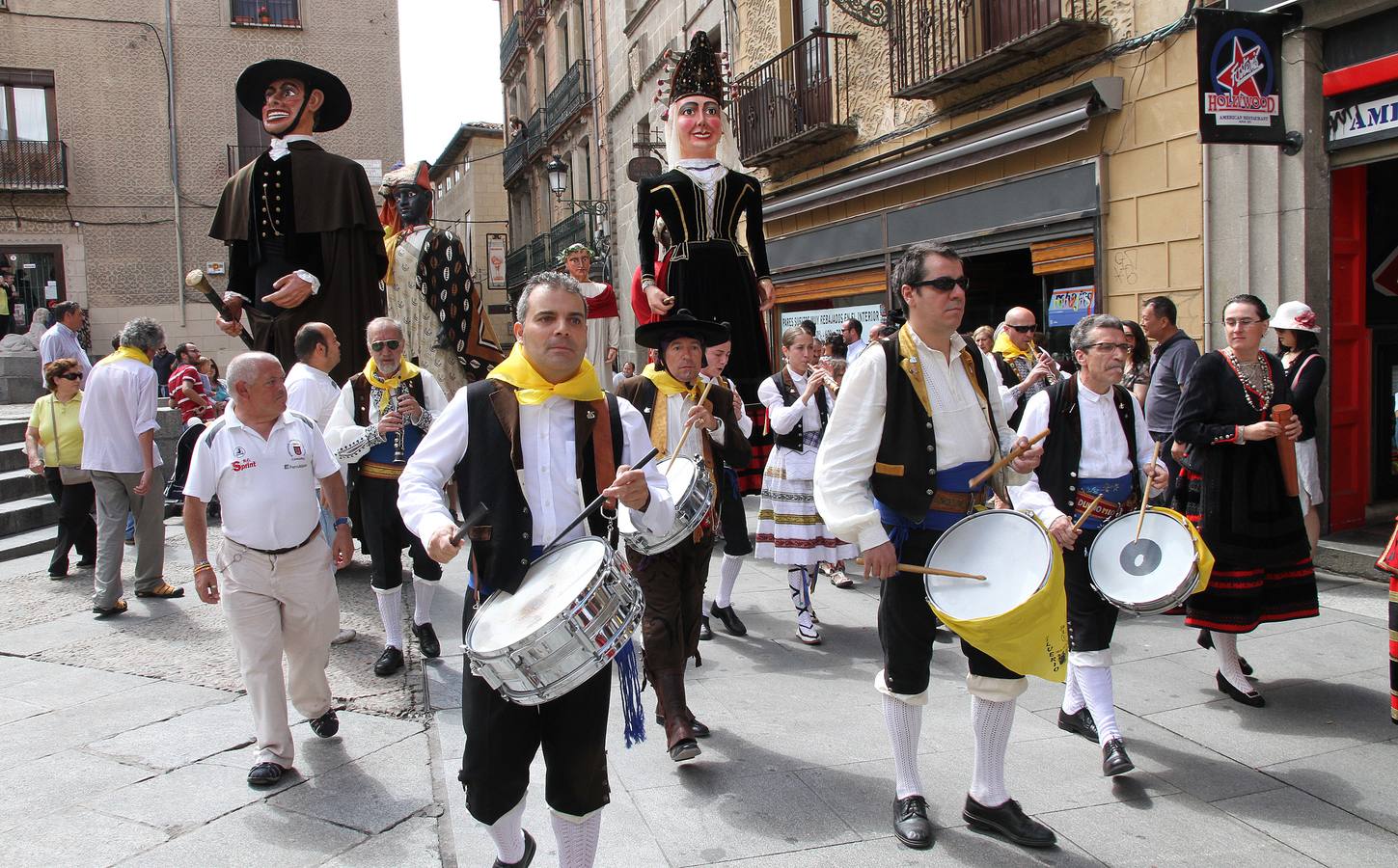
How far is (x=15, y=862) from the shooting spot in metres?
3.46

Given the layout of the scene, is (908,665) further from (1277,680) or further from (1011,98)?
(1011,98)

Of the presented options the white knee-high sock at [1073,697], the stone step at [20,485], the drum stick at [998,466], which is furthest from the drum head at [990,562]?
the stone step at [20,485]

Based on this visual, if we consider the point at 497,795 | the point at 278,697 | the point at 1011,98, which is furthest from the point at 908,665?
the point at 1011,98

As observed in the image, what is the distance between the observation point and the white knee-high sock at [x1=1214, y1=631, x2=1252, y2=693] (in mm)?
4836

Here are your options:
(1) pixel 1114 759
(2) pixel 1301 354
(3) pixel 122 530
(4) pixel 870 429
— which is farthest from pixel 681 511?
(3) pixel 122 530

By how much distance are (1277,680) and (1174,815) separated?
1.85m

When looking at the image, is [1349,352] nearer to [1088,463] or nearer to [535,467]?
[1088,463]

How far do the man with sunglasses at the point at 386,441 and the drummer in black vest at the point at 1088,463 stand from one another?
319 centimetres

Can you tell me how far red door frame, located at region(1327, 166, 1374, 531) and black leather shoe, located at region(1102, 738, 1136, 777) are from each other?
473 cm

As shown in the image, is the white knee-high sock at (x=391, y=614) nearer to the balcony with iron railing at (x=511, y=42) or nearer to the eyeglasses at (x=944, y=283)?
the eyeglasses at (x=944, y=283)

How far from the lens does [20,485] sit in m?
10.4

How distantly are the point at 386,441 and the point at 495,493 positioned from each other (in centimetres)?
287

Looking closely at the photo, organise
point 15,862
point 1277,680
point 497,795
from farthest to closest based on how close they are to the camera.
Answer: point 1277,680
point 15,862
point 497,795

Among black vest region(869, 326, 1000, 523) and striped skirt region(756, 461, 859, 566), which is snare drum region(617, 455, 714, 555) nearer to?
black vest region(869, 326, 1000, 523)
